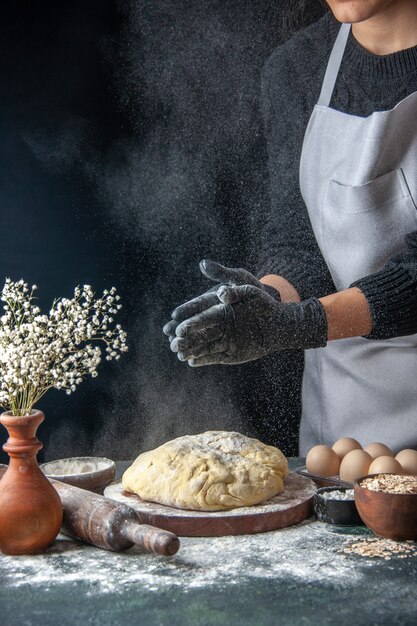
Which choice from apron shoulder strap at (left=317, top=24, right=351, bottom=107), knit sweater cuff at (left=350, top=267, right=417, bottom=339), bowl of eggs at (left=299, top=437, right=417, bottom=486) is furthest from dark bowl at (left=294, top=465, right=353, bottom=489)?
apron shoulder strap at (left=317, top=24, right=351, bottom=107)

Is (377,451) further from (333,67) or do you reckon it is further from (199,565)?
(333,67)

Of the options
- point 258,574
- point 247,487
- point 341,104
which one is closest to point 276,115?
point 341,104

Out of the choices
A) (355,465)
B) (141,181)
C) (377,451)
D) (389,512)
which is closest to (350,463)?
(355,465)

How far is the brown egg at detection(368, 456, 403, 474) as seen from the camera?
5.84 feet

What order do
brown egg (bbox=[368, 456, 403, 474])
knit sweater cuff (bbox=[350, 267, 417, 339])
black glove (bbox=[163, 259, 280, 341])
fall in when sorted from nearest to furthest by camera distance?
brown egg (bbox=[368, 456, 403, 474]), black glove (bbox=[163, 259, 280, 341]), knit sweater cuff (bbox=[350, 267, 417, 339])

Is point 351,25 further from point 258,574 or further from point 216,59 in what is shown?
point 258,574

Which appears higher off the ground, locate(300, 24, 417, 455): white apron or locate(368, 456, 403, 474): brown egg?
locate(300, 24, 417, 455): white apron

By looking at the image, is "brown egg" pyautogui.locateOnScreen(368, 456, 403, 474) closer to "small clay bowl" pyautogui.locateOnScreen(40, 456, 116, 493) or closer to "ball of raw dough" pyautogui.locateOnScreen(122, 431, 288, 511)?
"ball of raw dough" pyautogui.locateOnScreen(122, 431, 288, 511)

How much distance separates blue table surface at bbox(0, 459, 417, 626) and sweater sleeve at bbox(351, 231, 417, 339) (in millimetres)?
724

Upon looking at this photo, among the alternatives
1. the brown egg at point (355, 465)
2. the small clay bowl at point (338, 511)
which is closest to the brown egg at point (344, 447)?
the brown egg at point (355, 465)

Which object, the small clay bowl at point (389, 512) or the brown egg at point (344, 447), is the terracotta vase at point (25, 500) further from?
the brown egg at point (344, 447)

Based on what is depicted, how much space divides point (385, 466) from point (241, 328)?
457 mm

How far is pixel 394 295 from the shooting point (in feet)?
7.02

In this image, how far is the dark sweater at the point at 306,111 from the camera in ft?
7.73
